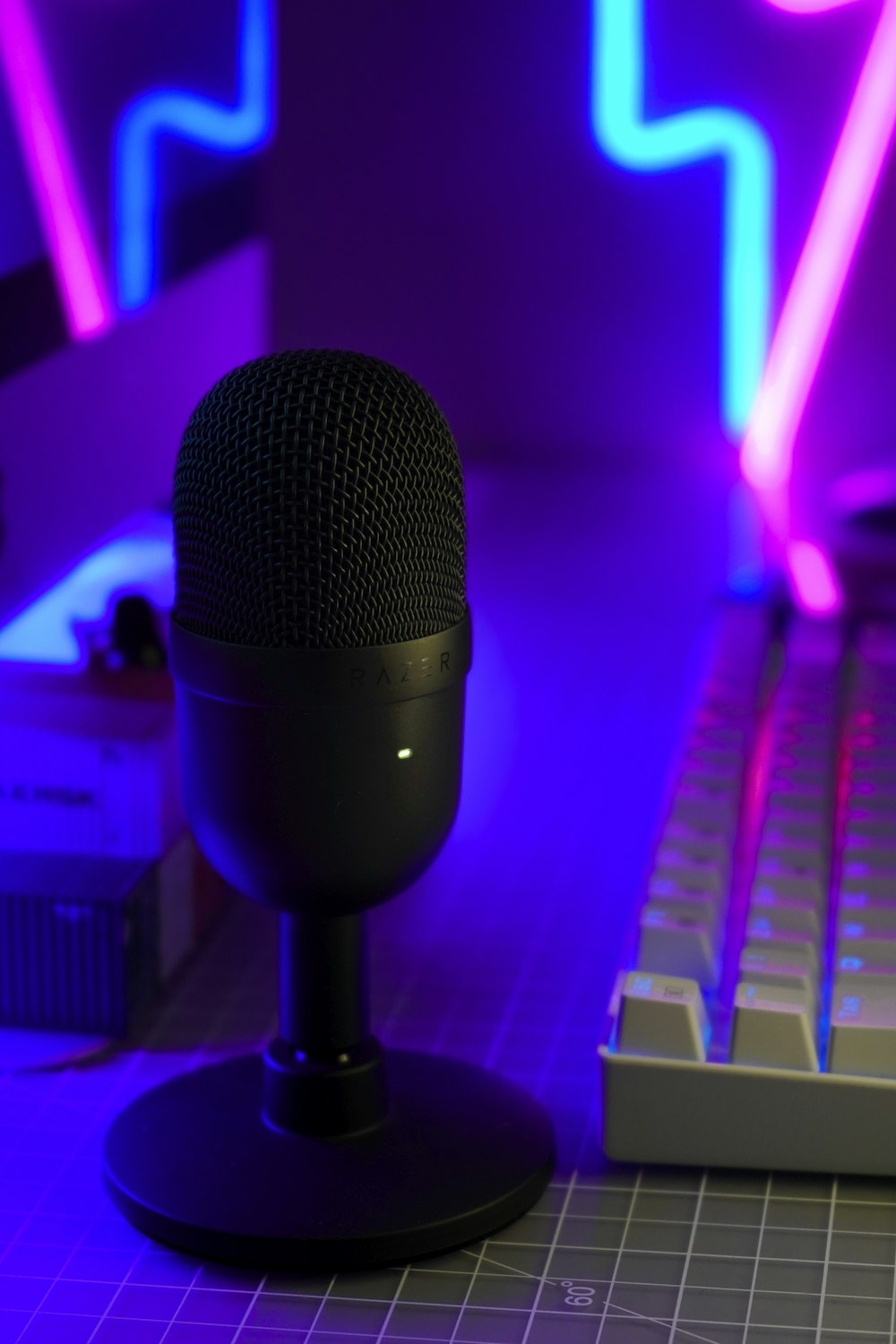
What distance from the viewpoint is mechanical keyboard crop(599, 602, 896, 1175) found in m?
0.55

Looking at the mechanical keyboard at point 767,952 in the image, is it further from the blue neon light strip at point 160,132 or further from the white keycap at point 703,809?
the blue neon light strip at point 160,132

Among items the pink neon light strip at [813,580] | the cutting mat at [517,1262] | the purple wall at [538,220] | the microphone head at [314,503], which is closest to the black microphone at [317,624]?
the microphone head at [314,503]

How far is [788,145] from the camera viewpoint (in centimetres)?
138

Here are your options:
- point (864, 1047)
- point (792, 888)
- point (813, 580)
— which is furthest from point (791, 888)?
point (813, 580)

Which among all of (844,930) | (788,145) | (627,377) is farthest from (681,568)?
(844,930)

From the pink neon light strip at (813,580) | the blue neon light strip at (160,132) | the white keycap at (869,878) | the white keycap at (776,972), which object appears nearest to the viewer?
the white keycap at (776,972)

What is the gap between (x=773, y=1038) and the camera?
1.82ft

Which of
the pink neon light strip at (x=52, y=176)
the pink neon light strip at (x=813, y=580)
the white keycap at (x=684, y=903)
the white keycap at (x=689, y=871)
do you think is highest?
the pink neon light strip at (x=52, y=176)

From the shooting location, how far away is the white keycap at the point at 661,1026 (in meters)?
0.56

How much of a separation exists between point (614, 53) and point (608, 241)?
14 cm

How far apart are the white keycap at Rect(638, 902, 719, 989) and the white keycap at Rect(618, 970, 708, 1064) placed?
0.05m

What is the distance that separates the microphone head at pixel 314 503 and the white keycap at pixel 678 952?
6.8 inches

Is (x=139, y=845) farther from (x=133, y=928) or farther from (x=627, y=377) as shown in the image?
(x=627, y=377)

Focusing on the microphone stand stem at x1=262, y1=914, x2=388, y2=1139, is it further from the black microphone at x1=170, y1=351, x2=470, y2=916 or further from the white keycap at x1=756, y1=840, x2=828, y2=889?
the white keycap at x1=756, y1=840, x2=828, y2=889
